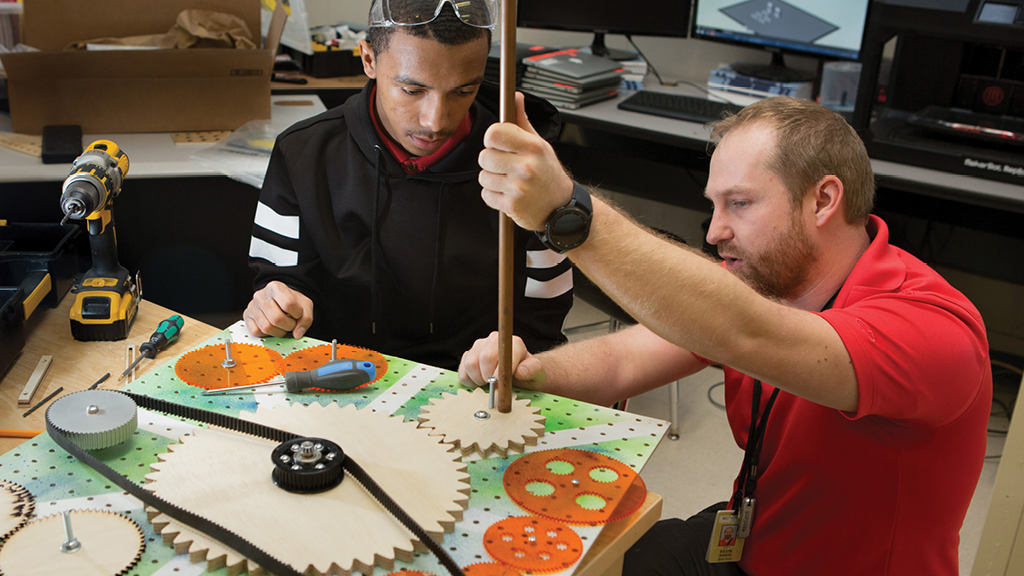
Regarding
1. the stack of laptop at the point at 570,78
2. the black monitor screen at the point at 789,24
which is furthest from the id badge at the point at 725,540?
the black monitor screen at the point at 789,24

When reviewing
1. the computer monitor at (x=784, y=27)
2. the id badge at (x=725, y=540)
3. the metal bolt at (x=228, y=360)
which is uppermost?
the computer monitor at (x=784, y=27)

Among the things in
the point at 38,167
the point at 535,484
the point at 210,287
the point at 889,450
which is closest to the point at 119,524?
the point at 535,484

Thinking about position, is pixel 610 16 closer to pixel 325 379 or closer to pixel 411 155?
pixel 411 155

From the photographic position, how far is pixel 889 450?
1086mm

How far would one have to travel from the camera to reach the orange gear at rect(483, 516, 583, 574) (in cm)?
82

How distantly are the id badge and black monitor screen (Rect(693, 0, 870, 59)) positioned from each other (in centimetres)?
195

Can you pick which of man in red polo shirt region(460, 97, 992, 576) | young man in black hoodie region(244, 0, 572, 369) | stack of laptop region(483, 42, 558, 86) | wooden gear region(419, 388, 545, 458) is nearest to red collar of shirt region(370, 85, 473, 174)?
young man in black hoodie region(244, 0, 572, 369)

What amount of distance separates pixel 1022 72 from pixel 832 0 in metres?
0.61

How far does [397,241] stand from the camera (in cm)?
161

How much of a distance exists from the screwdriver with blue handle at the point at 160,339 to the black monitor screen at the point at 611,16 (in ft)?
6.85

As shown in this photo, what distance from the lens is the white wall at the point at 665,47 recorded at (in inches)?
124

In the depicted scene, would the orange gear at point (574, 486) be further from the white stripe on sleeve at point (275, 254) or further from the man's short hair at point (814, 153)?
the white stripe on sleeve at point (275, 254)

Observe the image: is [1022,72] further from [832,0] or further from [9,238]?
[9,238]

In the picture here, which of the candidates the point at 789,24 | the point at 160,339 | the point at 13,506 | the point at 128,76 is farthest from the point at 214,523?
the point at 789,24
